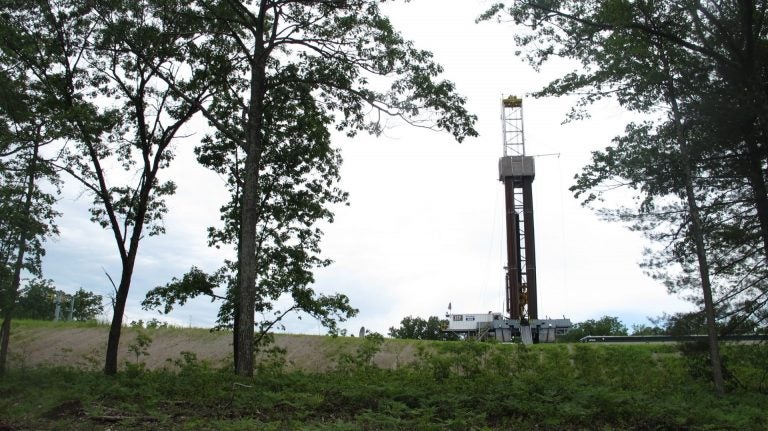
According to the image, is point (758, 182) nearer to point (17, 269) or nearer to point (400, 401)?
point (400, 401)

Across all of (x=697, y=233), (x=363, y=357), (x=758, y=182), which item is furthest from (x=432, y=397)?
(x=758, y=182)

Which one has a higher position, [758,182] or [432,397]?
[758,182]

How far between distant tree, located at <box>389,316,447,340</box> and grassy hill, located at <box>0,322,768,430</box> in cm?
4237

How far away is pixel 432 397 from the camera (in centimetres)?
978

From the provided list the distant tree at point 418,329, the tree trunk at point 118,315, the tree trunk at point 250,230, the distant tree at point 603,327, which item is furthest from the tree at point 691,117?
the distant tree at point 418,329

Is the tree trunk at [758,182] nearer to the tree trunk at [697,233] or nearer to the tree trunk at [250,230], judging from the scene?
the tree trunk at [697,233]

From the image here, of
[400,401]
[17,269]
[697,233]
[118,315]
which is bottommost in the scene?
[400,401]

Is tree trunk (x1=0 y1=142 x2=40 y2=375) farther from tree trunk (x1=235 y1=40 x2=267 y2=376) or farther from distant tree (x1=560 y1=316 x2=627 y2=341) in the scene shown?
distant tree (x1=560 y1=316 x2=627 y2=341)

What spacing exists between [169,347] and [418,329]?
3970 centimetres

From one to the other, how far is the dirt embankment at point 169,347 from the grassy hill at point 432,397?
4149mm

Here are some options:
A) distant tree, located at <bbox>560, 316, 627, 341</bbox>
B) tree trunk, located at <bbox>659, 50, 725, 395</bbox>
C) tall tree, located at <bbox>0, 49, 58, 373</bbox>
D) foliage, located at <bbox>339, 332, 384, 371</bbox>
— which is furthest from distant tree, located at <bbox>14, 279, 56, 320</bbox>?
distant tree, located at <bbox>560, 316, 627, 341</bbox>

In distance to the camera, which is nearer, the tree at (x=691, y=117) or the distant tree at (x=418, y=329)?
the tree at (x=691, y=117)

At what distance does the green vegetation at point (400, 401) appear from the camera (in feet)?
27.0

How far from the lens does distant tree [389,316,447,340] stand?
191ft
